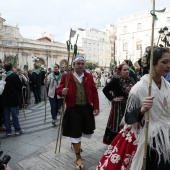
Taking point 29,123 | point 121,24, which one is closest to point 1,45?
point 121,24

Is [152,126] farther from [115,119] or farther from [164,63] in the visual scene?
[115,119]

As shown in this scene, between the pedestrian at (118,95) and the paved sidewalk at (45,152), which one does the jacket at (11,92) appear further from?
the pedestrian at (118,95)

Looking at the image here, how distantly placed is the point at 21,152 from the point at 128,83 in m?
2.43

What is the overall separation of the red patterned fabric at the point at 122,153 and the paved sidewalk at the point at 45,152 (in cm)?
147

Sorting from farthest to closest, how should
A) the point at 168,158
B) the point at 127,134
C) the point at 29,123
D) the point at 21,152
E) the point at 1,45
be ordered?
1. the point at 1,45
2. the point at 29,123
3. the point at 21,152
4. the point at 127,134
5. the point at 168,158

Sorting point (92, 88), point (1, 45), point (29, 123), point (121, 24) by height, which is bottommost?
point (29, 123)

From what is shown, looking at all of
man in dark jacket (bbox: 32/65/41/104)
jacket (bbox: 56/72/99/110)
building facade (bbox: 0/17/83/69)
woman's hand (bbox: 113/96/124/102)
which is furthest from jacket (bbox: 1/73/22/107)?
building facade (bbox: 0/17/83/69)

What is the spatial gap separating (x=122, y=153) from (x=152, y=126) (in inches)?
15.8

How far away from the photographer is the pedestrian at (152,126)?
2262 mm

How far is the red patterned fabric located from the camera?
7.77 feet

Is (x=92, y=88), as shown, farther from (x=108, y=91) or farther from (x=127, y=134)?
(x=127, y=134)

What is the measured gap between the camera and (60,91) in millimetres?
4125

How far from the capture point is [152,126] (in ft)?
7.50

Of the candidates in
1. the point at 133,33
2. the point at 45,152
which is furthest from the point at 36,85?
the point at 133,33
